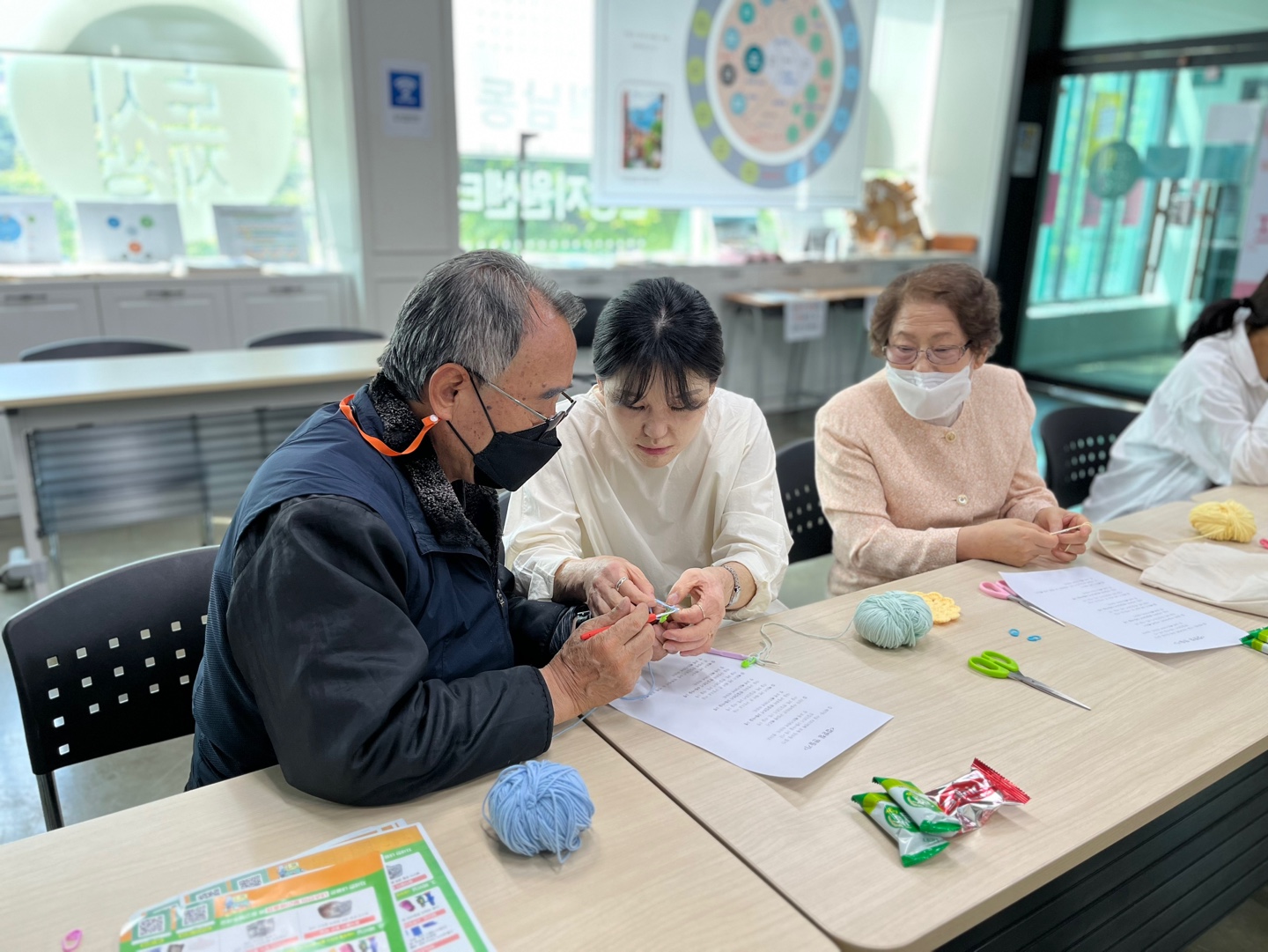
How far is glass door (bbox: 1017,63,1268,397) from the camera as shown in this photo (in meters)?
5.82

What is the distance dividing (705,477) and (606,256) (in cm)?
444

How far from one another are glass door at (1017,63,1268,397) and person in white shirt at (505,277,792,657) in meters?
5.75

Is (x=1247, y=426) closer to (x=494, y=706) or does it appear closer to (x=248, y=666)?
(x=494, y=706)

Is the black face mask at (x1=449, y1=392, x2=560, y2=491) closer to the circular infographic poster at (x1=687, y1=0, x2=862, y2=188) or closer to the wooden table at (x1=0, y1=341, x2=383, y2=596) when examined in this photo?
the wooden table at (x1=0, y1=341, x2=383, y2=596)

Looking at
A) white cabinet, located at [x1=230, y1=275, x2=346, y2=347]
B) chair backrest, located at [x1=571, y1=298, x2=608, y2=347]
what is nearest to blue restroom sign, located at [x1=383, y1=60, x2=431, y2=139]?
white cabinet, located at [x1=230, y1=275, x2=346, y2=347]

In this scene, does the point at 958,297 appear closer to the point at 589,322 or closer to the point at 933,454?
the point at 933,454

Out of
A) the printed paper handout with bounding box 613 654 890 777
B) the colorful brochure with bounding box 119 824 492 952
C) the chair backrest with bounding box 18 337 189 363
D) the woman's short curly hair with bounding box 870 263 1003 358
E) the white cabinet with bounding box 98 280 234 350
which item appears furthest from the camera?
the white cabinet with bounding box 98 280 234 350

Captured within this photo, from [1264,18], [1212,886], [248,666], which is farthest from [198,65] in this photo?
[1264,18]

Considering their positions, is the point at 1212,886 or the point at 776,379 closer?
the point at 1212,886

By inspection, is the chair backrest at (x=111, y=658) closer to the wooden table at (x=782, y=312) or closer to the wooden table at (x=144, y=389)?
the wooden table at (x=144, y=389)

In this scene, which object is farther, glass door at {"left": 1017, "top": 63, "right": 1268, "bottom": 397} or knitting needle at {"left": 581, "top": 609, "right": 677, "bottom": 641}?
glass door at {"left": 1017, "top": 63, "right": 1268, "bottom": 397}

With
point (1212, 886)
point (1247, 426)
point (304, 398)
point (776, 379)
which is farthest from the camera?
point (776, 379)

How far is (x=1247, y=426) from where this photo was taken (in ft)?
8.02

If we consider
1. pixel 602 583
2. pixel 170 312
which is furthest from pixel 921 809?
pixel 170 312
